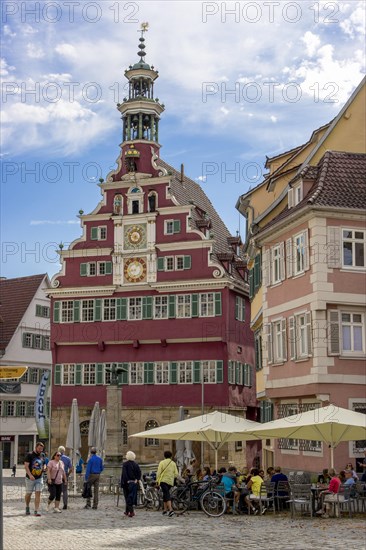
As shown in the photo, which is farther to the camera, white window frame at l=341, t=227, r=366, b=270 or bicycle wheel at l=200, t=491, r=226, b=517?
white window frame at l=341, t=227, r=366, b=270

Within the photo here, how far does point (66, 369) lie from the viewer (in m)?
47.4

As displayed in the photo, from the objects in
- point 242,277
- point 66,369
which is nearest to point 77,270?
point 66,369

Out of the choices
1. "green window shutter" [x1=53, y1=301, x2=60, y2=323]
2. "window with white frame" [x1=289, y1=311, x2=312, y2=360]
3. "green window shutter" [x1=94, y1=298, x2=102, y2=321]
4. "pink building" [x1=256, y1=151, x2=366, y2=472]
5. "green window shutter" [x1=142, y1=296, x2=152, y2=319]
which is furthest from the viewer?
"green window shutter" [x1=53, y1=301, x2=60, y2=323]

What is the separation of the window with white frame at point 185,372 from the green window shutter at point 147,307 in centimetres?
302

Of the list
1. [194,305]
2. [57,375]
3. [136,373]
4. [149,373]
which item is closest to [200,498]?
[194,305]

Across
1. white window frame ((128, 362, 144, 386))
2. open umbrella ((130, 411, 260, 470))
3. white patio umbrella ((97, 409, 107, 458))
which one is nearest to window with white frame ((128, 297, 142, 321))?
white window frame ((128, 362, 144, 386))

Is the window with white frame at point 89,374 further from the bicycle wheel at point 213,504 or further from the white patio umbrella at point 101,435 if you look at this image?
the bicycle wheel at point 213,504

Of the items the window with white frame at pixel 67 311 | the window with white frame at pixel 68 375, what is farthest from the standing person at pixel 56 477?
the window with white frame at pixel 67 311

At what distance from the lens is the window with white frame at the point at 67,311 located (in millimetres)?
47844

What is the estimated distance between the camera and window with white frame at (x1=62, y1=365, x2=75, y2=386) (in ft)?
155

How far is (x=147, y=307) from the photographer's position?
151ft

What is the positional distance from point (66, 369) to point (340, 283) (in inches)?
1029

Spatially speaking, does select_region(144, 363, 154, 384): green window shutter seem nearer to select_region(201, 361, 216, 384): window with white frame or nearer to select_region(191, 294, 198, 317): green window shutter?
select_region(201, 361, 216, 384): window with white frame

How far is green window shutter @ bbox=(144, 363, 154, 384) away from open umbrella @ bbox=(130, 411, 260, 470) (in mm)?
22837
